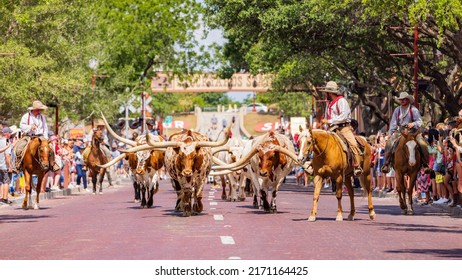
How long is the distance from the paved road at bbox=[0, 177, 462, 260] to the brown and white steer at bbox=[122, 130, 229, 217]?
1.41ft

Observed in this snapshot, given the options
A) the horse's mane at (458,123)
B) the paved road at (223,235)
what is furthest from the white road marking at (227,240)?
the horse's mane at (458,123)

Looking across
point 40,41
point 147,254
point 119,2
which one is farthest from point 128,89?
point 147,254

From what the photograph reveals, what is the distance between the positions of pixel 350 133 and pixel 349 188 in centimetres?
106

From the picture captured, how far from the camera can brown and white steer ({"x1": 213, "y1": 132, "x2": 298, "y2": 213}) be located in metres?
25.9

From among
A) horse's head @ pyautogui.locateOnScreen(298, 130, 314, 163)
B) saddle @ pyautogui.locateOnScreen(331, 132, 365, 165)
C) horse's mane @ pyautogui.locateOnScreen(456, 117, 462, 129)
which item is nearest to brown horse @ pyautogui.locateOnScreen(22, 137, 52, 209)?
saddle @ pyautogui.locateOnScreen(331, 132, 365, 165)

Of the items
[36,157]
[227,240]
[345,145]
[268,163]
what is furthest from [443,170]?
[227,240]

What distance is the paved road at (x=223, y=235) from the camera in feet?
54.6

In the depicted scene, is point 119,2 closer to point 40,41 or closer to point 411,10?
point 40,41

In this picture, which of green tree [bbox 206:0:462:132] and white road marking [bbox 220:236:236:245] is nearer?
white road marking [bbox 220:236:236:245]

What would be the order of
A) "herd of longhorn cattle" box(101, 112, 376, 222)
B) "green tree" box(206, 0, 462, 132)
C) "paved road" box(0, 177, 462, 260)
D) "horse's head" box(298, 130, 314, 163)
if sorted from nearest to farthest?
"paved road" box(0, 177, 462, 260) < "horse's head" box(298, 130, 314, 163) < "herd of longhorn cattle" box(101, 112, 376, 222) < "green tree" box(206, 0, 462, 132)

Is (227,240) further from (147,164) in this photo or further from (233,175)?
(233,175)

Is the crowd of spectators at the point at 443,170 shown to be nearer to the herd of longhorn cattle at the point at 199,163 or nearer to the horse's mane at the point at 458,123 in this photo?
the horse's mane at the point at 458,123

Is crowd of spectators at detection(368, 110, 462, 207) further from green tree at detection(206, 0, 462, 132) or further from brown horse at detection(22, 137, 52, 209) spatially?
brown horse at detection(22, 137, 52, 209)

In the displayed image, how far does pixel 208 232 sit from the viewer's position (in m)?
20.3
